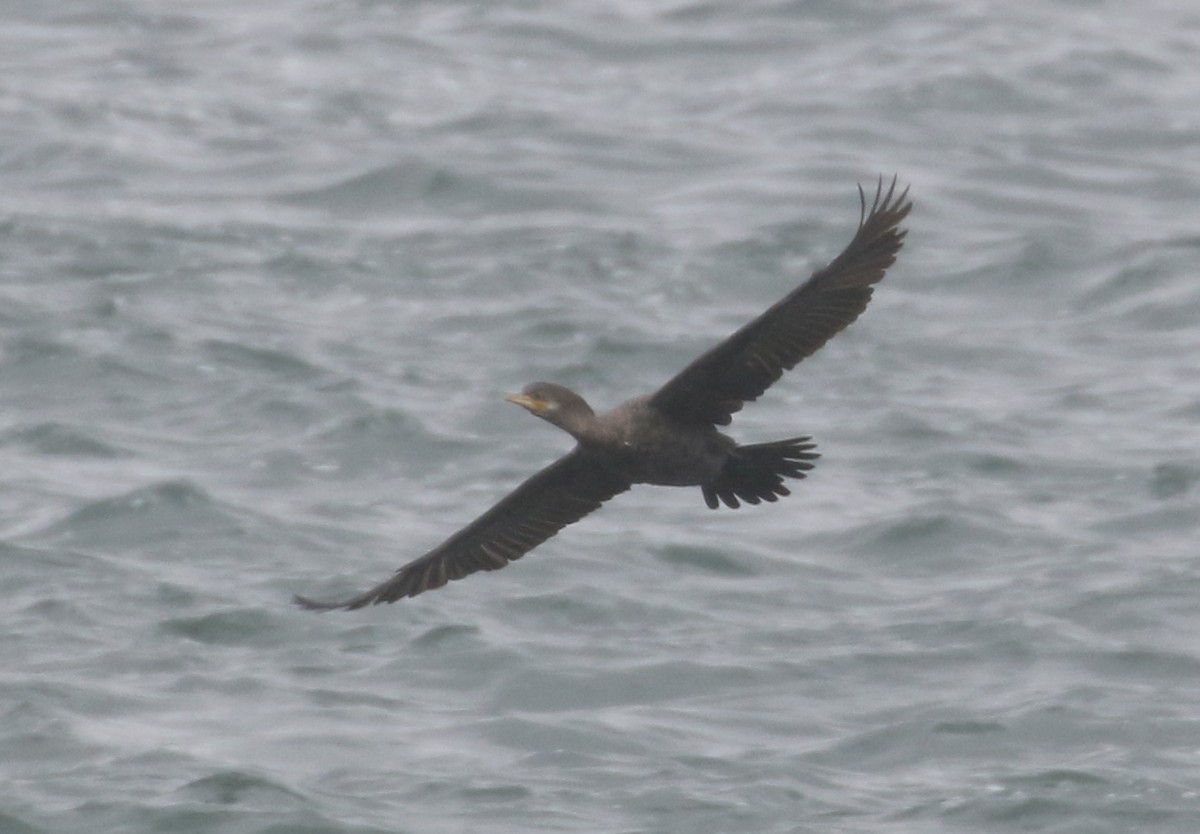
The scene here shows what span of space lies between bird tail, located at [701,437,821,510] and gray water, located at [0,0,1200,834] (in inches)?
104

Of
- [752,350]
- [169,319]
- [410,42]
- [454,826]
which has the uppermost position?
[410,42]

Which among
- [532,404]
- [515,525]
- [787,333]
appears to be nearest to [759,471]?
[787,333]

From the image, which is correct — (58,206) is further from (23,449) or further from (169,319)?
(23,449)

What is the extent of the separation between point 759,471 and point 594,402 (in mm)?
7043

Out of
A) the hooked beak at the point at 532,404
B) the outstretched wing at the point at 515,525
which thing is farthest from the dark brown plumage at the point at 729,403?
the outstretched wing at the point at 515,525

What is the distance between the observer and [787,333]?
823 cm

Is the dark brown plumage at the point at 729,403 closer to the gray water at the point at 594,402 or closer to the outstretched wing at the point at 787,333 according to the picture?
the outstretched wing at the point at 787,333

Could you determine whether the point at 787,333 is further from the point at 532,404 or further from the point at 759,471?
the point at 532,404

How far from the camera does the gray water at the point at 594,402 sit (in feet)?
37.2

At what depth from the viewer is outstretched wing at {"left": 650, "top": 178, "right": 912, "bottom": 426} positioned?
26.5ft

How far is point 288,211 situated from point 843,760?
27.5 feet

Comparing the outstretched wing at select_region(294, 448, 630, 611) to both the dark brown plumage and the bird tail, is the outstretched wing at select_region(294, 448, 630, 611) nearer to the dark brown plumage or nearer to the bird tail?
the dark brown plumage

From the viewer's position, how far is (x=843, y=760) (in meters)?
11.4

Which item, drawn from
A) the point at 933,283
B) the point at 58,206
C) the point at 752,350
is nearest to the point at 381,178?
the point at 58,206
